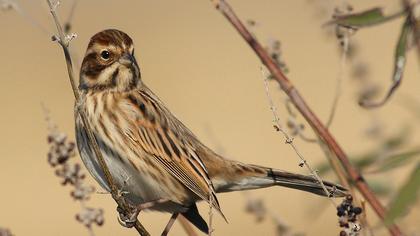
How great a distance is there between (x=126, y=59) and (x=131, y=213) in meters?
1.23

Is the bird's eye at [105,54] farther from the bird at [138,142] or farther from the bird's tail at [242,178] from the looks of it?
the bird's tail at [242,178]

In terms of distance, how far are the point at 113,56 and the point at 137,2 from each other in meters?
18.6

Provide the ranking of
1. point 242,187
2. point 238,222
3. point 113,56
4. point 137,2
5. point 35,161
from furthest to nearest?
point 137,2
point 35,161
point 238,222
point 242,187
point 113,56

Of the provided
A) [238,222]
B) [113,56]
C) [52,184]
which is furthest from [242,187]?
[52,184]

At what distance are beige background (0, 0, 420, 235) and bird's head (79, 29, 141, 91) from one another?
13.7 feet

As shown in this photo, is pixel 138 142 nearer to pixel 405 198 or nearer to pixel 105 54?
pixel 105 54

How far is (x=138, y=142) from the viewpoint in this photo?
490 centimetres

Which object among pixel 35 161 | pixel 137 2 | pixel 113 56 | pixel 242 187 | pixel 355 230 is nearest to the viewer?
pixel 355 230

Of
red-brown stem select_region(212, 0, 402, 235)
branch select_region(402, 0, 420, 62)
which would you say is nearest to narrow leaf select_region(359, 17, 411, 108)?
branch select_region(402, 0, 420, 62)

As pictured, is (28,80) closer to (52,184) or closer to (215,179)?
(52,184)

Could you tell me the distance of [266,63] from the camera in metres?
3.01

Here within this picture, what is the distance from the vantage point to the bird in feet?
15.7

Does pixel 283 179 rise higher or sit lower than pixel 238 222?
higher

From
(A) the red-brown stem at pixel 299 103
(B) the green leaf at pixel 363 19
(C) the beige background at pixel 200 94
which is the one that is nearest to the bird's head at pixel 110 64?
(A) the red-brown stem at pixel 299 103
